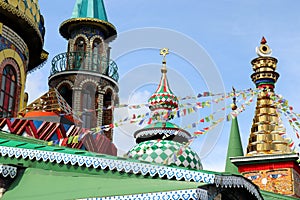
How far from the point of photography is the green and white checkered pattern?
12.6 meters

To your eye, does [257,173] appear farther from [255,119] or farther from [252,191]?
[252,191]

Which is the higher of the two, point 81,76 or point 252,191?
point 81,76

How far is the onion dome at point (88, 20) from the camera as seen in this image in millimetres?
25875

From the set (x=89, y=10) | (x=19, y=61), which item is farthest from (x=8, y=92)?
(x=89, y=10)

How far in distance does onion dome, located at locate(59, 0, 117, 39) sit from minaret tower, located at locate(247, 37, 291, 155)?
10239 millimetres

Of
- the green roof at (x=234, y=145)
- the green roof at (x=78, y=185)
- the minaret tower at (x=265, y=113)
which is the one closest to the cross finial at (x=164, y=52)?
the minaret tower at (x=265, y=113)

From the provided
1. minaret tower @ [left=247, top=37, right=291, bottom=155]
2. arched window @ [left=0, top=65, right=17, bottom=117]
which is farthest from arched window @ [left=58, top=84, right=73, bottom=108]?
minaret tower @ [left=247, top=37, right=291, bottom=155]

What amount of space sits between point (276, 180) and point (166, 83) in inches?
154

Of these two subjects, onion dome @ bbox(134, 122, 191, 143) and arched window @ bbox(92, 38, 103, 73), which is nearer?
onion dome @ bbox(134, 122, 191, 143)

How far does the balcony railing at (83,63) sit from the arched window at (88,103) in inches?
35.7

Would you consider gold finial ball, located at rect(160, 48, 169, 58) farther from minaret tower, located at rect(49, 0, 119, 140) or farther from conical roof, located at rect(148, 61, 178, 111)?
minaret tower, located at rect(49, 0, 119, 140)

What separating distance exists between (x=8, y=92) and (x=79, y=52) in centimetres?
886

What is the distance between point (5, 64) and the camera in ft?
54.9

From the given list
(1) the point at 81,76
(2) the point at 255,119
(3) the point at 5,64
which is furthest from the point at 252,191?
(1) the point at 81,76
